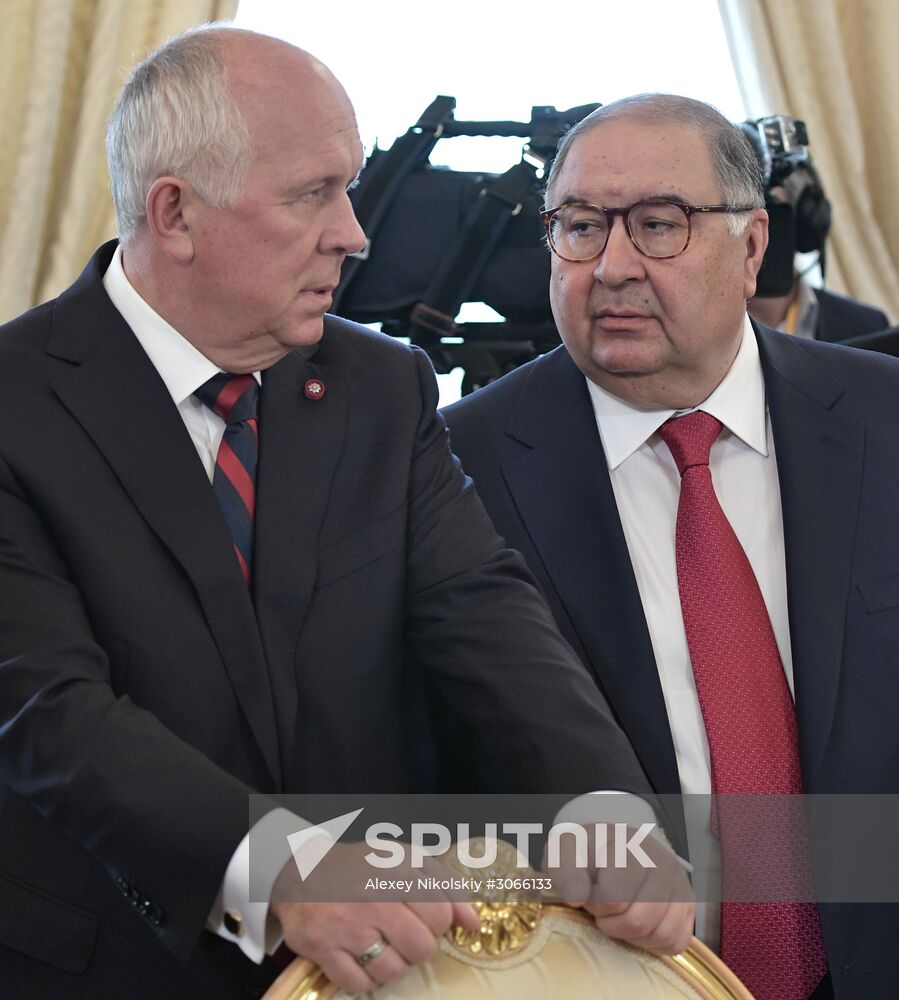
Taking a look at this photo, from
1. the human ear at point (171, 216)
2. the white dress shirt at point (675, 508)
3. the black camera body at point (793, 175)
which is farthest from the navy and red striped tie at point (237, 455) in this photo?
the black camera body at point (793, 175)

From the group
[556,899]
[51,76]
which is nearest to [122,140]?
[556,899]

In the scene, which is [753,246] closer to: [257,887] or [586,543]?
[586,543]

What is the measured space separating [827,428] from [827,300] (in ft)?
3.80

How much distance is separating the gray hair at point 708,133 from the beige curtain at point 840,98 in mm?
1654

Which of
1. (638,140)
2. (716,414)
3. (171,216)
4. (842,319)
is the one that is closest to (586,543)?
(716,414)

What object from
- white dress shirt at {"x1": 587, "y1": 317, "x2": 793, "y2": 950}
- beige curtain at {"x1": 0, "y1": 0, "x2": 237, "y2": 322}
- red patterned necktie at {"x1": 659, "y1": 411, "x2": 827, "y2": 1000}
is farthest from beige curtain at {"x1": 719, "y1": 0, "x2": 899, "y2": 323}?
red patterned necktie at {"x1": 659, "y1": 411, "x2": 827, "y2": 1000}

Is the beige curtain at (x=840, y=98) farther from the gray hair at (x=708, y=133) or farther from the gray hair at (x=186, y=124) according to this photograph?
the gray hair at (x=186, y=124)

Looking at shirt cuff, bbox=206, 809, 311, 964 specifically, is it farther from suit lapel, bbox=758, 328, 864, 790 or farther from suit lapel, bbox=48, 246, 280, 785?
suit lapel, bbox=758, 328, 864, 790

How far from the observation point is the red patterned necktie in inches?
57.0

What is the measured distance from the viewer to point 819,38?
3240 mm

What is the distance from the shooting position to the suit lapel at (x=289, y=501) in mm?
1294

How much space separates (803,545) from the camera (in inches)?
61.4

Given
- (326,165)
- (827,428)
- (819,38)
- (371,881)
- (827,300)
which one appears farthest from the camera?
(819,38)

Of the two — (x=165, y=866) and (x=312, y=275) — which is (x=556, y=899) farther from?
(x=312, y=275)
